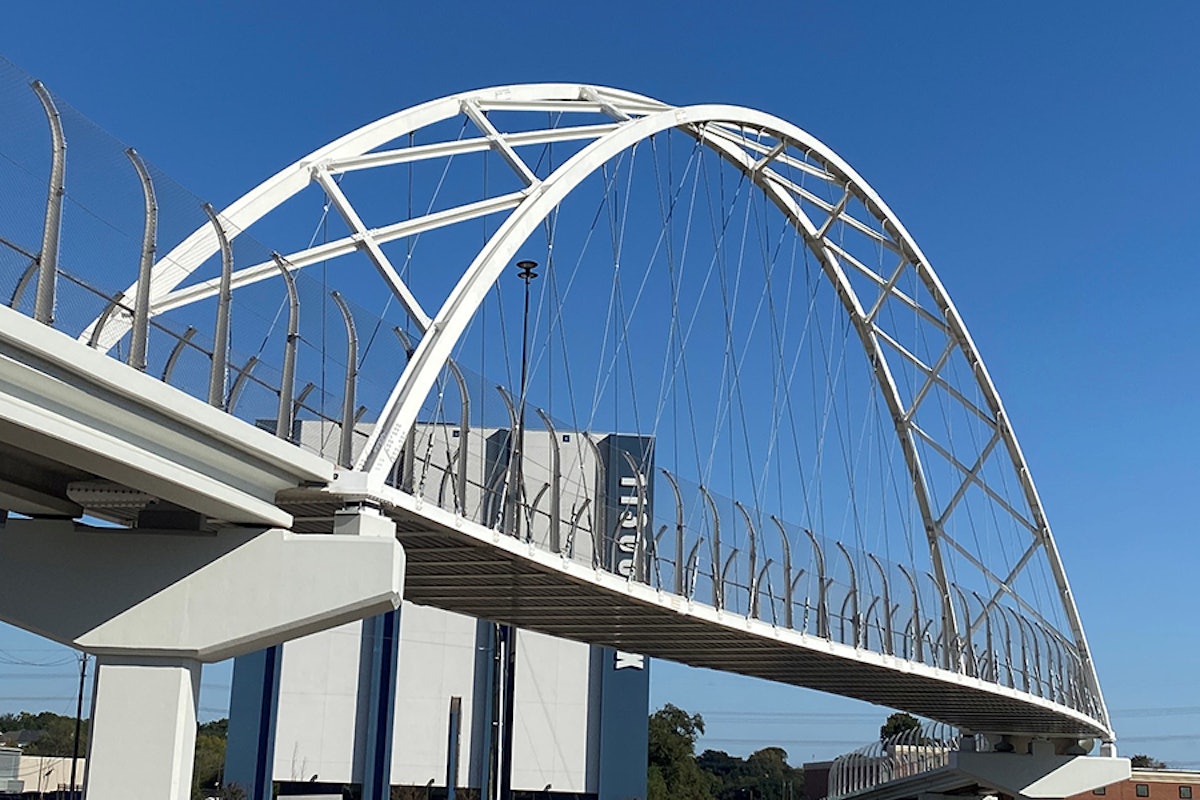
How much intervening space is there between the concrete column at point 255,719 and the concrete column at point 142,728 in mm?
46468

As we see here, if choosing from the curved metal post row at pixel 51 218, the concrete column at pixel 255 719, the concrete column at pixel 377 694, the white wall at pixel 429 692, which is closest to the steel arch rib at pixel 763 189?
the curved metal post row at pixel 51 218

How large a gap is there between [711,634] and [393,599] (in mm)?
14378

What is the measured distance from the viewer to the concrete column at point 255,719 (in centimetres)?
5934

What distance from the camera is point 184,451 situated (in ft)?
43.8

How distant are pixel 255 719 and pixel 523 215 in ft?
142

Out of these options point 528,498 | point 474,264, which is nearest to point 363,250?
point 474,264

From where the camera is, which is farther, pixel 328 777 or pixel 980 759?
pixel 980 759

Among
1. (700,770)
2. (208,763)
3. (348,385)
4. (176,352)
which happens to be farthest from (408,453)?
(700,770)

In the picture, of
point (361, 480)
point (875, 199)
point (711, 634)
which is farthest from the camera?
point (875, 199)

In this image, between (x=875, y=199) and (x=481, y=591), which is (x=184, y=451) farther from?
(x=875, y=199)

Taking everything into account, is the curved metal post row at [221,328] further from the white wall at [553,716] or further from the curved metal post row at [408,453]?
the white wall at [553,716]

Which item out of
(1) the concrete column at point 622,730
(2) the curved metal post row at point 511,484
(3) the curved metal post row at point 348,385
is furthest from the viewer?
(1) the concrete column at point 622,730

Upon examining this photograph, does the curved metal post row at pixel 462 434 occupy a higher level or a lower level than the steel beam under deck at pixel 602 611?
higher

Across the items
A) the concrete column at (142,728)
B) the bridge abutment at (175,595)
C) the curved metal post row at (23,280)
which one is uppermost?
the curved metal post row at (23,280)
